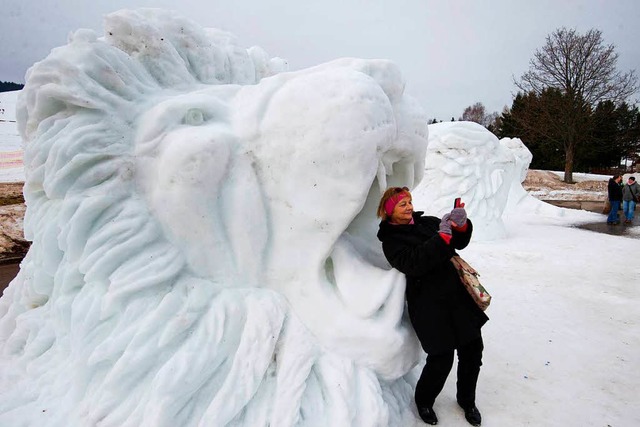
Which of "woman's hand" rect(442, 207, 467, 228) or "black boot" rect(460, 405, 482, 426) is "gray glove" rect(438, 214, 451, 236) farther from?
"black boot" rect(460, 405, 482, 426)

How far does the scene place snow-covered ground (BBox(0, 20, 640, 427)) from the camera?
2.01m

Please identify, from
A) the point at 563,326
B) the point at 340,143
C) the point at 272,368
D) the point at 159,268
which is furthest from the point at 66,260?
the point at 563,326

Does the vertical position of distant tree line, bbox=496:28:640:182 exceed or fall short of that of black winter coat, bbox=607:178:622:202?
it exceeds it

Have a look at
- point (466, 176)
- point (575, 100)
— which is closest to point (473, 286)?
point (466, 176)

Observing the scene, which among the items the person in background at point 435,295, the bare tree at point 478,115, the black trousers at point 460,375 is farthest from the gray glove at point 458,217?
the bare tree at point 478,115

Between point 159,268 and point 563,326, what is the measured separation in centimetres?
280

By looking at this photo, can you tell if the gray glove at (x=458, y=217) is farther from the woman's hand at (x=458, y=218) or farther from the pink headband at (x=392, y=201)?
the pink headband at (x=392, y=201)

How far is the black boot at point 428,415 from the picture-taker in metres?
1.88

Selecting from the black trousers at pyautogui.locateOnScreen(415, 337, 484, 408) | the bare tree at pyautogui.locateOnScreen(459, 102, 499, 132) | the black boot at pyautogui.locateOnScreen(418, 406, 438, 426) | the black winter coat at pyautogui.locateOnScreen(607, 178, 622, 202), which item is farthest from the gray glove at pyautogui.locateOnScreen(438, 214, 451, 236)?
the bare tree at pyautogui.locateOnScreen(459, 102, 499, 132)

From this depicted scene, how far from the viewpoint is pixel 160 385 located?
1526 millimetres

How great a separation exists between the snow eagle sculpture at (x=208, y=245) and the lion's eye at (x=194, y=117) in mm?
10

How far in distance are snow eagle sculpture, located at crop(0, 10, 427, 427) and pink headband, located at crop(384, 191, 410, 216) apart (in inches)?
4.6

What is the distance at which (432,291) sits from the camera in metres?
1.84

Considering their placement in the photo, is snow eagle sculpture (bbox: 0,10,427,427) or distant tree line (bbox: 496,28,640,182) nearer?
snow eagle sculpture (bbox: 0,10,427,427)
